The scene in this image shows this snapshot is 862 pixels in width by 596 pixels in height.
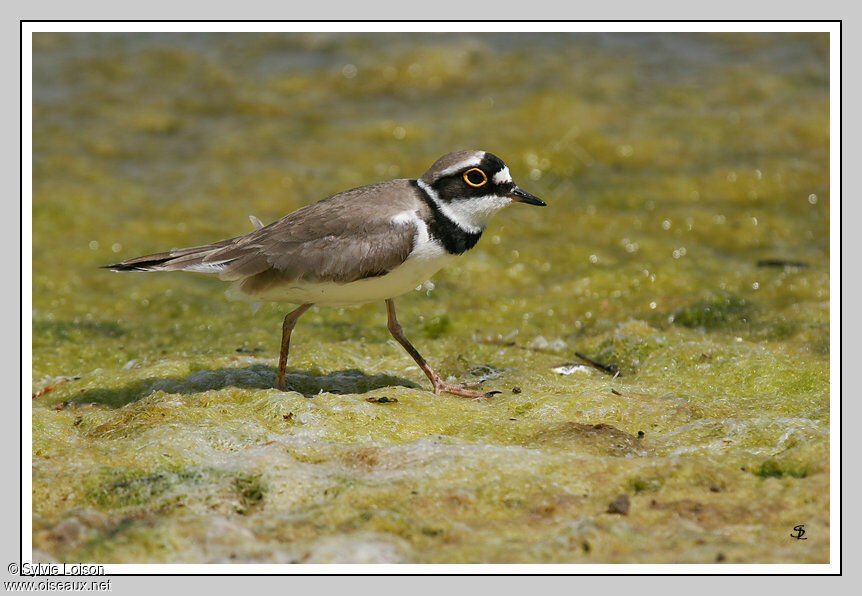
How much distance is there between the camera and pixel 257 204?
9.63 metres

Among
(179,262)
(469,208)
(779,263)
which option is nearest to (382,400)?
(469,208)

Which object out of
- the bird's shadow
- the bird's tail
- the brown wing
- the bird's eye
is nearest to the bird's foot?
the bird's shadow

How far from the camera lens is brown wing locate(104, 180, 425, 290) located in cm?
514

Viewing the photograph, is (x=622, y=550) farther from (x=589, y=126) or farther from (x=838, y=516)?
(x=589, y=126)

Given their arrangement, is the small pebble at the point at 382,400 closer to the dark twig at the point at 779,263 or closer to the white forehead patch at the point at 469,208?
the white forehead patch at the point at 469,208

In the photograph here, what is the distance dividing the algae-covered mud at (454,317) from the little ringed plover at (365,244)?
608mm

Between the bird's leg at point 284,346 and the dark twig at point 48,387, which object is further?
the dark twig at point 48,387

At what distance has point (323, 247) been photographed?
521 centimetres

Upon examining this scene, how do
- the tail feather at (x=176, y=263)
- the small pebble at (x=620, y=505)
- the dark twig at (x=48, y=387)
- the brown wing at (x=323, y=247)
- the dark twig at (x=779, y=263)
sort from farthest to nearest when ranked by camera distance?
the dark twig at (x=779, y=263) < the dark twig at (x=48, y=387) < the tail feather at (x=176, y=263) < the brown wing at (x=323, y=247) < the small pebble at (x=620, y=505)

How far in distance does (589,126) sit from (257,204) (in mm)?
4121

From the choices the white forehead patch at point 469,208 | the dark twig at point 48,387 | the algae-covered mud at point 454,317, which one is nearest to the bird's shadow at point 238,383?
the algae-covered mud at point 454,317

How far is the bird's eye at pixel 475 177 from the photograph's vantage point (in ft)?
17.6

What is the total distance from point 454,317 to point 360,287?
6.67ft

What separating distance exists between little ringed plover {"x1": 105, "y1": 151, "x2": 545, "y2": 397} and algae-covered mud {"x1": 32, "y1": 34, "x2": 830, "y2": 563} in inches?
23.9
